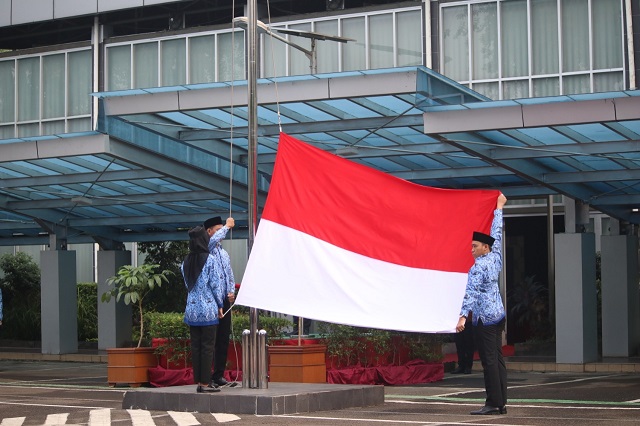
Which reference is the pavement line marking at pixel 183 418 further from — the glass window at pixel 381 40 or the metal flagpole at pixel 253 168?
the glass window at pixel 381 40

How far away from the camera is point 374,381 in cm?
Result: 1900

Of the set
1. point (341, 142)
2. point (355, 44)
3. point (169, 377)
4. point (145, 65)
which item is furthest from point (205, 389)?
point (145, 65)

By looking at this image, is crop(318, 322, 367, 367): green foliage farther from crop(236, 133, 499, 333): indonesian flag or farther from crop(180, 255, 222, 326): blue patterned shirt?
crop(236, 133, 499, 333): indonesian flag

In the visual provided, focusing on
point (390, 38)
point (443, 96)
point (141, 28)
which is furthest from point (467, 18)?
point (443, 96)

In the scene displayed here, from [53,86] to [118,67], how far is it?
8.92ft

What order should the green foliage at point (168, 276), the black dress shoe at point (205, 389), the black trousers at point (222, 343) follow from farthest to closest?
the green foliage at point (168, 276), the black trousers at point (222, 343), the black dress shoe at point (205, 389)

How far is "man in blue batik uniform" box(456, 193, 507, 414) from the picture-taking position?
39.6 ft

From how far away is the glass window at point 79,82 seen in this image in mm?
38844

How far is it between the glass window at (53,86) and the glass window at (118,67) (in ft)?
6.44

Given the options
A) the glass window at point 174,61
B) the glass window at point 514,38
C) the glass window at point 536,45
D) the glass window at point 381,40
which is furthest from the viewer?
the glass window at point 174,61

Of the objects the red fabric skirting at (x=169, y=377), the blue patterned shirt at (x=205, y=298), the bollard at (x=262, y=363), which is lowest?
the red fabric skirting at (x=169, y=377)

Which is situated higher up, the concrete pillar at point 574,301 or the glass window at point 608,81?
A: the glass window at point 608,81

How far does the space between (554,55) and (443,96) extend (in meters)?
14.0

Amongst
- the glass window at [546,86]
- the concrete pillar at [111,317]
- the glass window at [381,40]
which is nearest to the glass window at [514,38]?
the glass window at [546,86]
